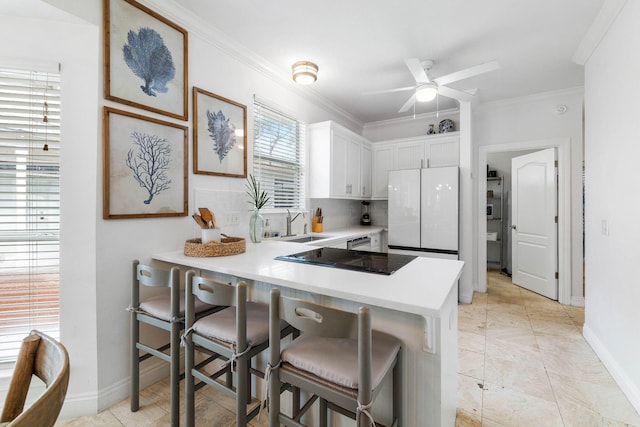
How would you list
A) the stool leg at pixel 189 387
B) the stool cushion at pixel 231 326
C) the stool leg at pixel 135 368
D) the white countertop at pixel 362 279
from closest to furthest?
1. the white countertop at pixel 362 279
2. the stool cushion at pixel 231 326
3. the stool leg at pixel 189 387
4. the stool leg at pixel 135 368

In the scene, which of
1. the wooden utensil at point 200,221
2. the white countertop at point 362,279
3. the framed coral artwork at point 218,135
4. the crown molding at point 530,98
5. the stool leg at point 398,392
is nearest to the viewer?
the white countertop at point 362,279

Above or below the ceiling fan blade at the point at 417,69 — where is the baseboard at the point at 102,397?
below

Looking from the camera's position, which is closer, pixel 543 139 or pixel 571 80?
pixel 571 80

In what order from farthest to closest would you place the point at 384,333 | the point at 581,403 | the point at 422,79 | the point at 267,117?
the point at 267,117, the point at 422,79, the point at 581,403, the point at 384,333

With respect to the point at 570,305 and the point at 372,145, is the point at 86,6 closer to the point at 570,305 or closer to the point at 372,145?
the point at 372,145

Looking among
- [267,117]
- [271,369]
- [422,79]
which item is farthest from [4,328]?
[422,79]

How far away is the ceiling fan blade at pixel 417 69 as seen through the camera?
7.50 feet

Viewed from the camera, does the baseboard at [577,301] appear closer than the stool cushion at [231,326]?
No

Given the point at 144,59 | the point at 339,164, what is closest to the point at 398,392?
the point at 144,59

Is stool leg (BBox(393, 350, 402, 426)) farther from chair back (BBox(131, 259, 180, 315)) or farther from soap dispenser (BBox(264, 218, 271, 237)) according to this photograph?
soap dispenser (BBox(264, 218, 271, 237))

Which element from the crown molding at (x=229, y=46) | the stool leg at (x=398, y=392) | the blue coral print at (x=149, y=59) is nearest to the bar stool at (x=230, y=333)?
the stool leg at (x=398, y=392)

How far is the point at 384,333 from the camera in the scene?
1.28 m

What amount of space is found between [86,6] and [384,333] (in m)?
2.47

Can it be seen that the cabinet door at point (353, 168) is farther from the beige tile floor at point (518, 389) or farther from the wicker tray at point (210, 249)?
the wicker tray at point (210, 249)
